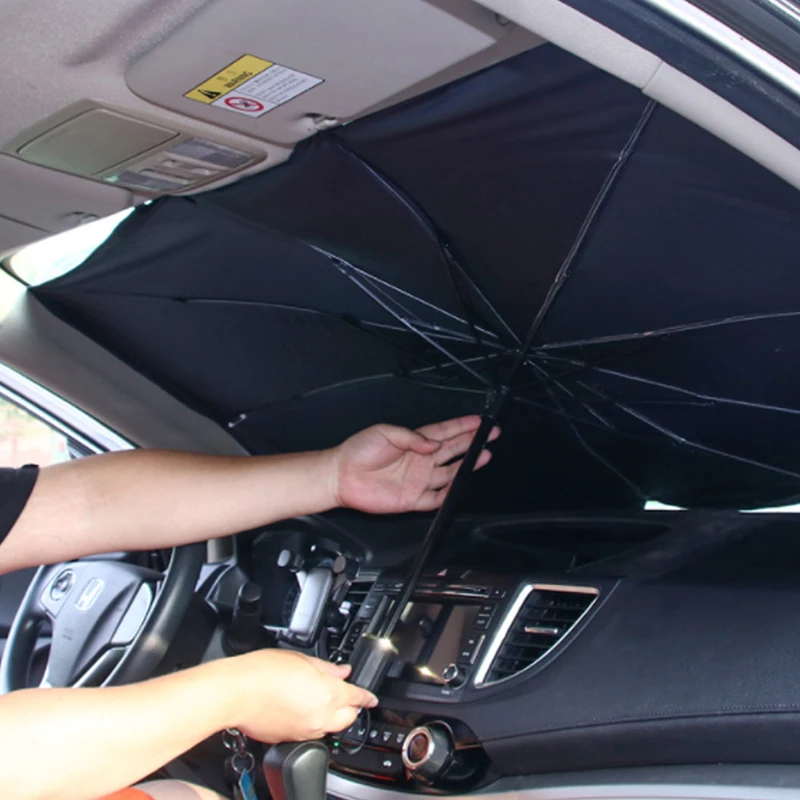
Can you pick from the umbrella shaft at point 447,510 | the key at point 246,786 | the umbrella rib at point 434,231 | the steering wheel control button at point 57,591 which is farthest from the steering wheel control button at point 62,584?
the umbrella rib at point 434,231

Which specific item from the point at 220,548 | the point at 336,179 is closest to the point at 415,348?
the point at 336,179

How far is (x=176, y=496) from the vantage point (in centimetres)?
207

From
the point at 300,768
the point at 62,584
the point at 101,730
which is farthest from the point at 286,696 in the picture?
the point at 62,584

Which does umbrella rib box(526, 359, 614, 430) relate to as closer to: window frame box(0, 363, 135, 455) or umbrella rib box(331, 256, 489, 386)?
umbrella rib box(331, 256, 489, 386)

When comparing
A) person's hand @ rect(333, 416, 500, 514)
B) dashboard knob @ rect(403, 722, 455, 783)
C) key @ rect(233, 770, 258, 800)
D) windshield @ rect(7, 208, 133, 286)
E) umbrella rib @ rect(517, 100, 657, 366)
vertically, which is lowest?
key @ rect(233, 770, 258, 800)

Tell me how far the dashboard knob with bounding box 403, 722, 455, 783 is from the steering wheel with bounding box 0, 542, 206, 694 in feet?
2.29

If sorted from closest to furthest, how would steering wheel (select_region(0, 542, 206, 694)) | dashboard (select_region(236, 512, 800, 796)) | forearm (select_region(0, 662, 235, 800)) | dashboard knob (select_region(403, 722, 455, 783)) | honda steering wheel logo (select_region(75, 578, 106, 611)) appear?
forearm (select_region(0, 662, 235, 800)), dashboard (select_region(236, 512, 800, 796)), dashboard knob (select_region(403, 722, 455, 783)), steering wheel (select_region(0, 542, 206, 694)), honda steering wheel logo (select_region(75, 578, 106, 611))

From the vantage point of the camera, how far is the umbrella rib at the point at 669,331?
167cm

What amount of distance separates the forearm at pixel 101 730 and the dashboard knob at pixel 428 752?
0.58 meters

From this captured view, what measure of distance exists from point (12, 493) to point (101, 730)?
30.6 inches

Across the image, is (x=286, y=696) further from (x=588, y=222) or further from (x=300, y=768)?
(x=588, y=222)

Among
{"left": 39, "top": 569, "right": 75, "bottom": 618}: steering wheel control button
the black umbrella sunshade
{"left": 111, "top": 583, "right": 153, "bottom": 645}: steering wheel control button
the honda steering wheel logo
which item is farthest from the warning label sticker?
{"left": 39, "top": 569, "right": 75, "bottom": 618}: steering wheel control button

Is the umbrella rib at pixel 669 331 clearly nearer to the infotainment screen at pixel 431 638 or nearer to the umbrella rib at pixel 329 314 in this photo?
the umbrella rib at pixel 329 314

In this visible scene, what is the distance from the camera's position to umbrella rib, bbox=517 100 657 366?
1367 mm
